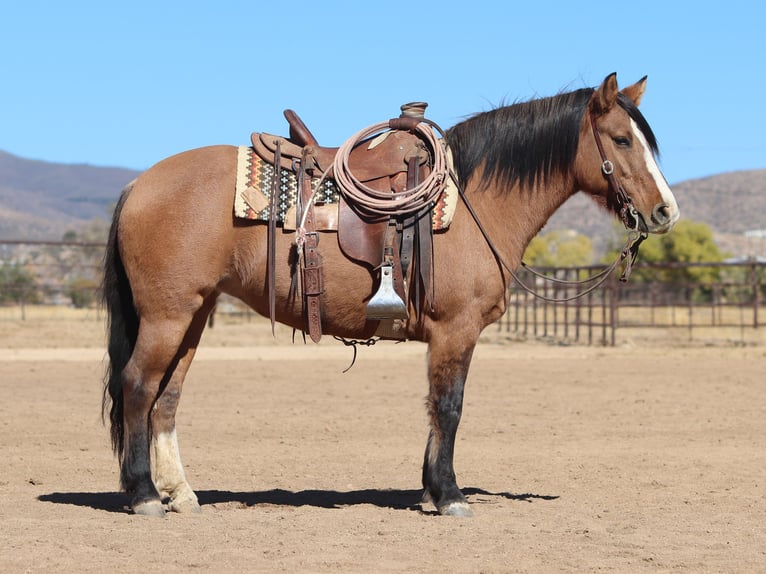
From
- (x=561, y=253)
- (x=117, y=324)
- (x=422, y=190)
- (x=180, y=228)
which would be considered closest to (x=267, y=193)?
(x=180, y=228)

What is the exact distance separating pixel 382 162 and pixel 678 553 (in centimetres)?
276

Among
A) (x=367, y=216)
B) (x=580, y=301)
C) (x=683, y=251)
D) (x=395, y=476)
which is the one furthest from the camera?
(x=683, y=251)

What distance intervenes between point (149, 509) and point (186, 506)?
0.27 m

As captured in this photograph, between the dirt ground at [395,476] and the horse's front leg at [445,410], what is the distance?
169mm

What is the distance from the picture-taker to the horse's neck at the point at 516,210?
6148 mm

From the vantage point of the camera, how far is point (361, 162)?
20.2 feet

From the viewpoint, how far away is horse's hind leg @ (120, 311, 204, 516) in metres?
5.86

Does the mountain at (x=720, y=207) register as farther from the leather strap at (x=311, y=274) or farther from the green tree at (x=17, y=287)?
the leather strap at (x=311, y=274)

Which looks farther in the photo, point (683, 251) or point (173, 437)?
point (683, 251)

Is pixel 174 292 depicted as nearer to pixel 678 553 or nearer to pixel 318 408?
pixel 678 553

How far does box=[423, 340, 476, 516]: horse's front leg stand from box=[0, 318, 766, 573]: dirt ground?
0.17 m

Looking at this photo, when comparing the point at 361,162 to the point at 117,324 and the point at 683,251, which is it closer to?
the point at 117,324

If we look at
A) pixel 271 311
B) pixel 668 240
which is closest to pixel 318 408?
pixel 271 311

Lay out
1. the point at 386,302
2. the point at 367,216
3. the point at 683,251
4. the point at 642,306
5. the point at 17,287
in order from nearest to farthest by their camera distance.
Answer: the point at 386,302
the point at 367,216
the point at 642,306
the point at 17,287
the point at 683,251
